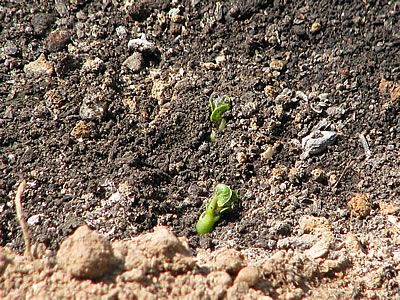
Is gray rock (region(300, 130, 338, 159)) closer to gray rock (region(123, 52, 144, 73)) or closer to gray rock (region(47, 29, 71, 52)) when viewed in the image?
gray rock (region(123, 52, 144, 73))

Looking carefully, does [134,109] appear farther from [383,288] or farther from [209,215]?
[383,288]

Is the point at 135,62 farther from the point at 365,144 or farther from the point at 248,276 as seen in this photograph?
the point at 248,276

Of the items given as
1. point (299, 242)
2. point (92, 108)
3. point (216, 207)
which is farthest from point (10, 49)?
point (299, 242)

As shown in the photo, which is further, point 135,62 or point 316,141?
point 135,62

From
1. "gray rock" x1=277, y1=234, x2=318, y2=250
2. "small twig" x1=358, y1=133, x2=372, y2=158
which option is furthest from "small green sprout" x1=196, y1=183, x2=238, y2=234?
"small twig" x1=358, y1=133, x2=372, y2=158

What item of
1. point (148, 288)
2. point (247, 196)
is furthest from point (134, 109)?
point (148, 288)

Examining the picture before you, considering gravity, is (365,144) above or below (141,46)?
below
